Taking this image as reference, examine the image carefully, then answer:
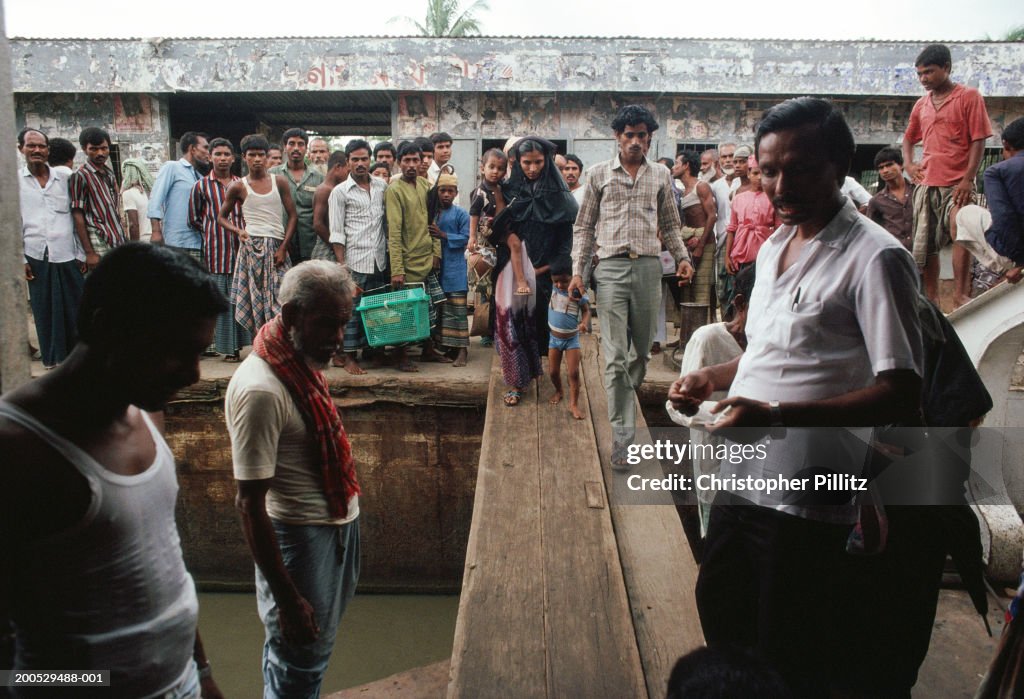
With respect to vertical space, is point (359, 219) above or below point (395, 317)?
above

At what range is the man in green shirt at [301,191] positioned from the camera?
575 cm

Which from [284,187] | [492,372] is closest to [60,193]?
[284,187]

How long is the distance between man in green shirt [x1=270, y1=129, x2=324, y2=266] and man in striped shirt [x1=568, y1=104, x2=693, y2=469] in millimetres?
2621

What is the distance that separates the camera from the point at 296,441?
204 centimetres

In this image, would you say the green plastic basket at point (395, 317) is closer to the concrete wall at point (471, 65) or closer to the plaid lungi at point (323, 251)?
the plaid lungi at point (323, 251)

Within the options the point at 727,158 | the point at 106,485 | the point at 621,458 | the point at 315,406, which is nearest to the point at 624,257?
the point at 621,458

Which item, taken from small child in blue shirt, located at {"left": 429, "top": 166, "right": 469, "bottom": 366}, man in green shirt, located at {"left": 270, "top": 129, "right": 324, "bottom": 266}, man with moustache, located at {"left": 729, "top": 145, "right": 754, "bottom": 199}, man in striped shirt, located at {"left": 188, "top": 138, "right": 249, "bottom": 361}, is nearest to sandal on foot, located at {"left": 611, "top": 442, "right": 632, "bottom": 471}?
small child in blue shirt, located at {"left": 429, "top": 166, "right": 469, "bottom": 366}

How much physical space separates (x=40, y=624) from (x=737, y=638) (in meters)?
1.66

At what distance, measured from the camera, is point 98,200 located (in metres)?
5.32

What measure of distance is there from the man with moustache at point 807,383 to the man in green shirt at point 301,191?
15.1 ft

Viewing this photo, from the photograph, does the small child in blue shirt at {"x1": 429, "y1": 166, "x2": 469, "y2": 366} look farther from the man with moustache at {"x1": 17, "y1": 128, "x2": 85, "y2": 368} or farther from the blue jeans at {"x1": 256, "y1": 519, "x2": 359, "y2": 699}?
the blue jeans at {"x1": 256, "y1": 519, "x2": 359, "y2": 699}

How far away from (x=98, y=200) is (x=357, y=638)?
4.07m

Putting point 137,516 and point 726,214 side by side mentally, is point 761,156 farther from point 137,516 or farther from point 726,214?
point 726,214

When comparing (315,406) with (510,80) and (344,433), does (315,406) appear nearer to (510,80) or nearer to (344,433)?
(344,433)
